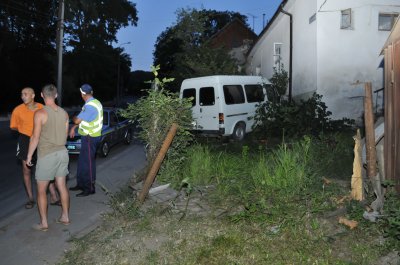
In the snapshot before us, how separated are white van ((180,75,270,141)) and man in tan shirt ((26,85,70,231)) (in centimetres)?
751

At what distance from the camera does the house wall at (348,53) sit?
14.7 meters

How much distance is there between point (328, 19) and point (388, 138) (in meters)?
10.3

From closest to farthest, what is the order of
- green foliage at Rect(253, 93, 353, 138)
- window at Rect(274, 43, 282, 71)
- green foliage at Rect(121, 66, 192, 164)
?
green foliage at Rect(121, 66, 192, 164) < green foliage at Rect(253, 93, 353, 138) < window at Rect(274, 43, 282, 71)

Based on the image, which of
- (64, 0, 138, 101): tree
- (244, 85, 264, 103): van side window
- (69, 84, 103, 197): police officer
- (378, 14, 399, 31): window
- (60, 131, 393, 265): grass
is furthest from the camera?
(64, 0, 138, 101): tree

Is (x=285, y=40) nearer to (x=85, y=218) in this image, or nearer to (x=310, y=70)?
(x=310, y=70)

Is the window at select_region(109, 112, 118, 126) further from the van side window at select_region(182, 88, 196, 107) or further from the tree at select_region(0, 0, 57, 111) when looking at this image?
the tree at select_region(0, 0, 57, 111)

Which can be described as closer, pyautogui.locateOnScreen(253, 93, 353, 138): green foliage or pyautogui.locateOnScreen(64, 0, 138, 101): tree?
pyautogui.locateOnScreen(253, 93, 353, 138): green foliage

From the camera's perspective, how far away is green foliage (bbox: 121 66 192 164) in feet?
22.1

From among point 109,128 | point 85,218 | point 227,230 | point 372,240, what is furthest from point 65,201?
point 109,128

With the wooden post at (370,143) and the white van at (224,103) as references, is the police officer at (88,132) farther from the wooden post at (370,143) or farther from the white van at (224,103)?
the white van at (224,103)

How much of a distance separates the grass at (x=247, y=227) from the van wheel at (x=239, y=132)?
276 inches

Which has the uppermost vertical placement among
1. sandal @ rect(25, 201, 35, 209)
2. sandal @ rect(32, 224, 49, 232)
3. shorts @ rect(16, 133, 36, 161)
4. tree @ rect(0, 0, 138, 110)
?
tree @ rect(0, 0, 138, 110)

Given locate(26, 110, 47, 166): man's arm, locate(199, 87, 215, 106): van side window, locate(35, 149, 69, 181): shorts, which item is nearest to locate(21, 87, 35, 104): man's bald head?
locate(26, 110, 47, 166): man's arm

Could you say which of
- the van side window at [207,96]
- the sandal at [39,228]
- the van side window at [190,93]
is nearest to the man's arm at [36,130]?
the sandal at [39,228]
